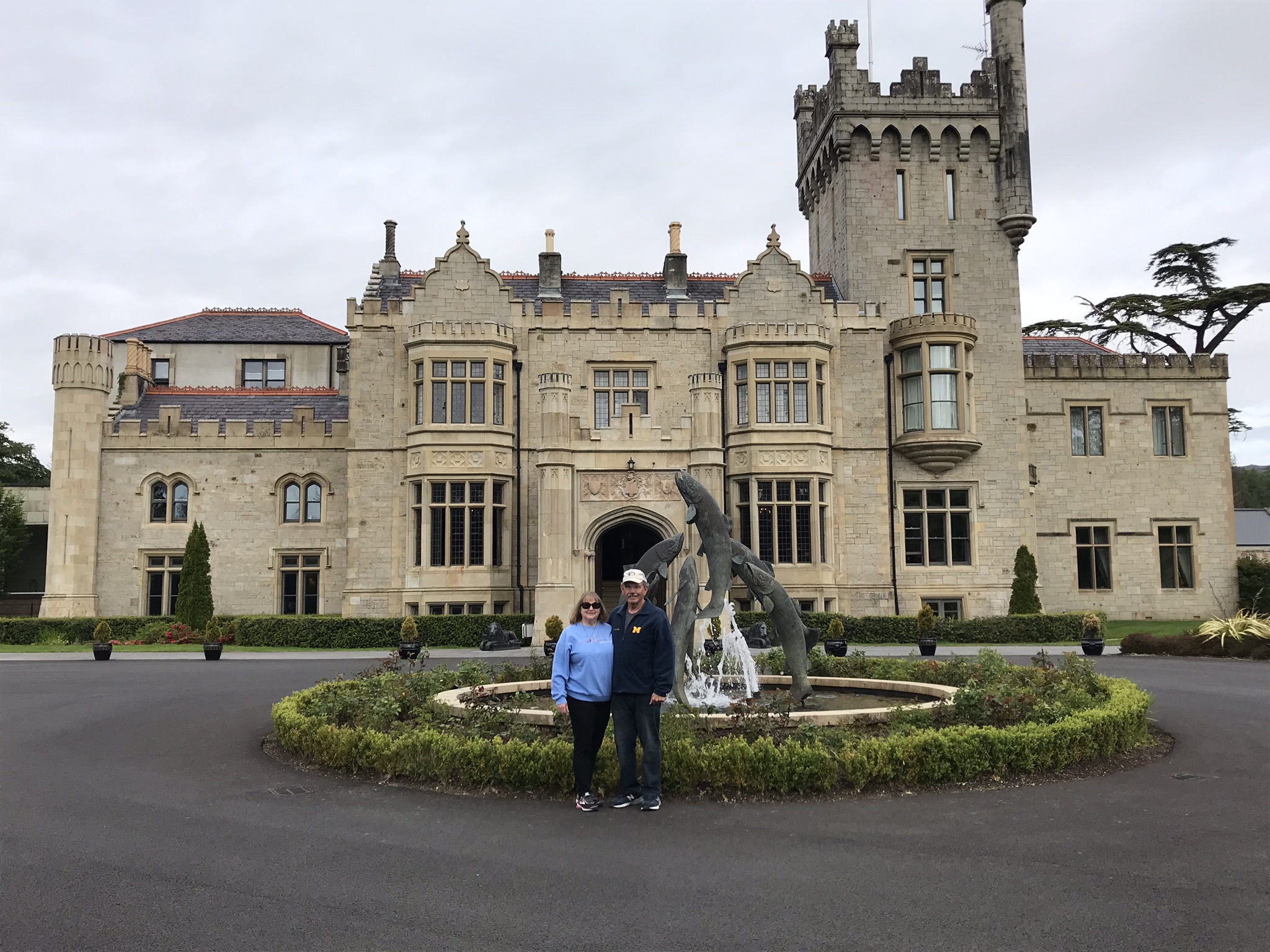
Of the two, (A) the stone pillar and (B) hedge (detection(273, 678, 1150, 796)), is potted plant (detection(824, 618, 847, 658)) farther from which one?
(B) hedge (detection(273, 678, 1150, 796))

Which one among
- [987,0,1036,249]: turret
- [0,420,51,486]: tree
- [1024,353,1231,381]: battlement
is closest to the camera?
[987,0,1036,249]: turret


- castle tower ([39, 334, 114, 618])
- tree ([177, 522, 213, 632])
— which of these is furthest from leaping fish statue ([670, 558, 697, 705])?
castle tower ([39, 334, 114, 618])

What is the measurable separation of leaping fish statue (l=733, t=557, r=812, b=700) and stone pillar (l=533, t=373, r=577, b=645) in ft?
43.6

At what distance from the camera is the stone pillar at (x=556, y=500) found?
85.0 ft

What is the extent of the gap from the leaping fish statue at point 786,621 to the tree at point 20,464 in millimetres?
55987

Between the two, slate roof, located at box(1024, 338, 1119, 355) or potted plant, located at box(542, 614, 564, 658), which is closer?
potted plant, located at box(542, 614, 564, 658)

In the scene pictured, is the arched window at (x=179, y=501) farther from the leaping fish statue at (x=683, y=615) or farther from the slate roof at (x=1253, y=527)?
the slate roof at (x=1253, y=527)

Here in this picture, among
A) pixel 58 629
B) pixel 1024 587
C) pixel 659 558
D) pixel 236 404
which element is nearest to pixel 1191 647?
pixel 1024 587

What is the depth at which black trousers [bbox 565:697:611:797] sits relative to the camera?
27.5ft

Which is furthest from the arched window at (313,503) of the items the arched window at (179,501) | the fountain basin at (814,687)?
the fountain basin at (814,687)

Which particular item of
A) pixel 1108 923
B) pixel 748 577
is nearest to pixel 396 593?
pixel 748 577

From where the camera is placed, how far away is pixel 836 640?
79.9 feet

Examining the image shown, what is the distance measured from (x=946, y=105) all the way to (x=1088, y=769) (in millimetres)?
26937

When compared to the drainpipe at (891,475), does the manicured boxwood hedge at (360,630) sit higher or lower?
lower
